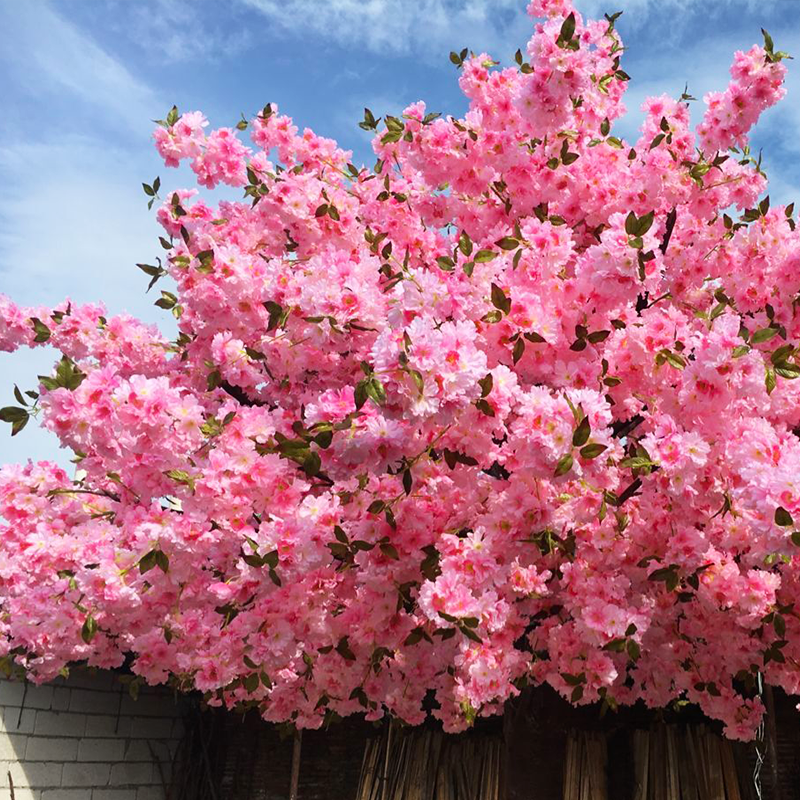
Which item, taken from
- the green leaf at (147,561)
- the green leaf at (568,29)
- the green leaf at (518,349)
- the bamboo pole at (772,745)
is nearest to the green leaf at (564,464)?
the green leaf at (518,349)

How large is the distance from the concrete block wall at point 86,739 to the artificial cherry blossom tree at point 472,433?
166 centimetres

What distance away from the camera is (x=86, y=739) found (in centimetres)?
848

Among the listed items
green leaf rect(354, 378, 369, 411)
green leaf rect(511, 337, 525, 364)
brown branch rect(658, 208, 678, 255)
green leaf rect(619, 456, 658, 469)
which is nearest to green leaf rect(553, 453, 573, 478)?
green leaf rect(619, 456, 658, 469)

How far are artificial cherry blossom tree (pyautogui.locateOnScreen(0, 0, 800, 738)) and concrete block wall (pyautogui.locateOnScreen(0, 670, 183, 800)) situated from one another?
1662 millimetres

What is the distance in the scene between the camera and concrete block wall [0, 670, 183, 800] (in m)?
7.86

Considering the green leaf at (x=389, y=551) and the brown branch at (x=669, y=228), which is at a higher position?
the brown branch at (x=669, y=228)

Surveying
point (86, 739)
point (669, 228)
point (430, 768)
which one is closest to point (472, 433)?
point (669, 228)

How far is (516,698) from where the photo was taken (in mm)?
5938

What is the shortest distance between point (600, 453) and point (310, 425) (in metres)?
1.20

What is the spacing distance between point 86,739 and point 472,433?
6.41m

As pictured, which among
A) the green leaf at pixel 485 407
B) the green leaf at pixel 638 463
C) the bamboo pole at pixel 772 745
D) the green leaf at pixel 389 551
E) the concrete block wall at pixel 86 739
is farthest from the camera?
the concrete block wall at pixel 86 739

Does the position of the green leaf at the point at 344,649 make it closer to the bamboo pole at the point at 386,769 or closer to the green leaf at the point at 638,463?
the green leaf at the point at 638,463

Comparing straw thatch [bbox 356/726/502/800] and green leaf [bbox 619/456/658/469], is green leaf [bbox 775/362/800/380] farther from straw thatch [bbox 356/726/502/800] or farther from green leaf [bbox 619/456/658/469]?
straw thatch [bbox 356/726/502/800]

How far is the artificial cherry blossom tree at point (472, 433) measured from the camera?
3.88 meters
